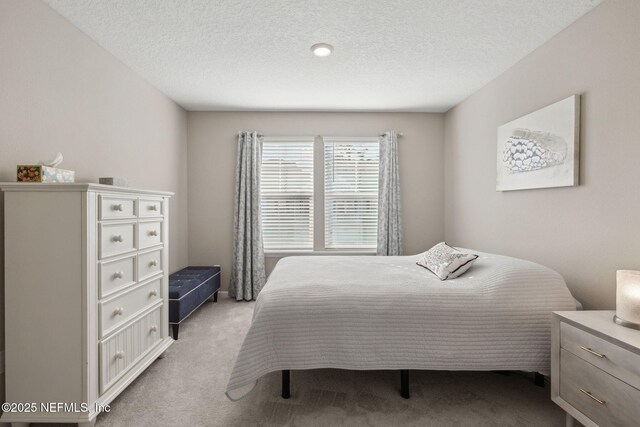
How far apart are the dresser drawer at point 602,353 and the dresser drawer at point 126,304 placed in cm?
266

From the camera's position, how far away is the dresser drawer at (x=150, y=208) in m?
2.24

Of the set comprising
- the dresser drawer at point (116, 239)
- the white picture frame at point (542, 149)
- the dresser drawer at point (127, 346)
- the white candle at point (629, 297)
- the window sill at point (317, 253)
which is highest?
the white picture frame at point (542, 149)

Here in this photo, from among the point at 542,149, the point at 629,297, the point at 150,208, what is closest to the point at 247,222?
the point at 150,208

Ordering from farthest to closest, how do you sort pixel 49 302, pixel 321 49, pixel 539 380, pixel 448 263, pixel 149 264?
1. pixel 321 49
2. pixel 448 263
3. pixel 149 264
4. pixel 539 380
5. pixel 49 302

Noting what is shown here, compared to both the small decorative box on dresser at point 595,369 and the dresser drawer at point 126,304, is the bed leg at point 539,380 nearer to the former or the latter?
the small decorative box on dresser at point 595,369

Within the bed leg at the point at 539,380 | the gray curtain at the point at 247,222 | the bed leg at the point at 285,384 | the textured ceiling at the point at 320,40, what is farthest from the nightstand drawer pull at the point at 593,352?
the gray curtain at the point at 247,222

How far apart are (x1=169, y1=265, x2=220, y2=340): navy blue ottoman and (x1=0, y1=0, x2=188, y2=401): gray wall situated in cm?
112

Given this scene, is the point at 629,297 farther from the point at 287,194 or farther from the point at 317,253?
the point at 287,194

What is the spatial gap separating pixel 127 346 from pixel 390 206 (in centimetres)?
336

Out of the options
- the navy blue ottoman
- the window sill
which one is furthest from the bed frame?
the window sill

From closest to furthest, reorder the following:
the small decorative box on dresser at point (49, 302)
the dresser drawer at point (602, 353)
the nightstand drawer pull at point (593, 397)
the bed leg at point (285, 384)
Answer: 1. the dresser drawer at point (602, 353)
2. the nightstand drawer pull at point (593, 397)
3. the small decorative box on dresser at point (49, 302)
4. the bed leg at point (285, 384)

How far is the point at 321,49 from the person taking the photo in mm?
2553

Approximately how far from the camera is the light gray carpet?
184cm

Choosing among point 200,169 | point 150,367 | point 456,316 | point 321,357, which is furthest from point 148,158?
point 456,316
